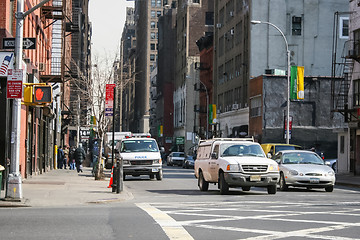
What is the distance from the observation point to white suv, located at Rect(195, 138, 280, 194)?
23.5m

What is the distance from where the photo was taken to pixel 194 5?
11488cm

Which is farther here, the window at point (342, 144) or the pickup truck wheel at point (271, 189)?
the window at point (342, 144)

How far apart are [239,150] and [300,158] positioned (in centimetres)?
444

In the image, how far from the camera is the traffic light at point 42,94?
2040cm

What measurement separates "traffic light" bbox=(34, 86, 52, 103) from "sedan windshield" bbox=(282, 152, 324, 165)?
440 inches

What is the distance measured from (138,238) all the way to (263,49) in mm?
60030

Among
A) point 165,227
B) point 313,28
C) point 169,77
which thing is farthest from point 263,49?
point 169,77

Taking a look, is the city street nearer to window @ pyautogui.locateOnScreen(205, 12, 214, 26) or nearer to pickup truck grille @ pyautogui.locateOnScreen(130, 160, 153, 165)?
pickup truck grille @ pyautogui.locateOnScreen(130, 160, 153, 165)

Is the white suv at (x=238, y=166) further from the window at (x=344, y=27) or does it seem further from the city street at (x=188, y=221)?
the window at (x=344, y=27)

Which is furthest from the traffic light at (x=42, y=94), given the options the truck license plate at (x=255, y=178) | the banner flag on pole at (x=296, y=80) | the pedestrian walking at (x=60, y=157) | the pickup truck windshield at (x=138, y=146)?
the banner flag on pole at (x=296, y=80)

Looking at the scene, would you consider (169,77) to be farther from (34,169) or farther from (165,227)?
(165,227)

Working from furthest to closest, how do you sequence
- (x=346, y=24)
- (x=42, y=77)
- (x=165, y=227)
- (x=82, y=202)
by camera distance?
(x=346, y=24) < (x=42, y=77) < (x=82, y=202) < (x=165, y=227)

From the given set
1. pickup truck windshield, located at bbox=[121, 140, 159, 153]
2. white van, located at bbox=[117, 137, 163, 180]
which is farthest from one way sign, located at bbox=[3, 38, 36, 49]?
pickup truck windshield, located at bbox=[121, 140, 159, 153]

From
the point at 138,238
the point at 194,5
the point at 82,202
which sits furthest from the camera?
the point at 194,5
